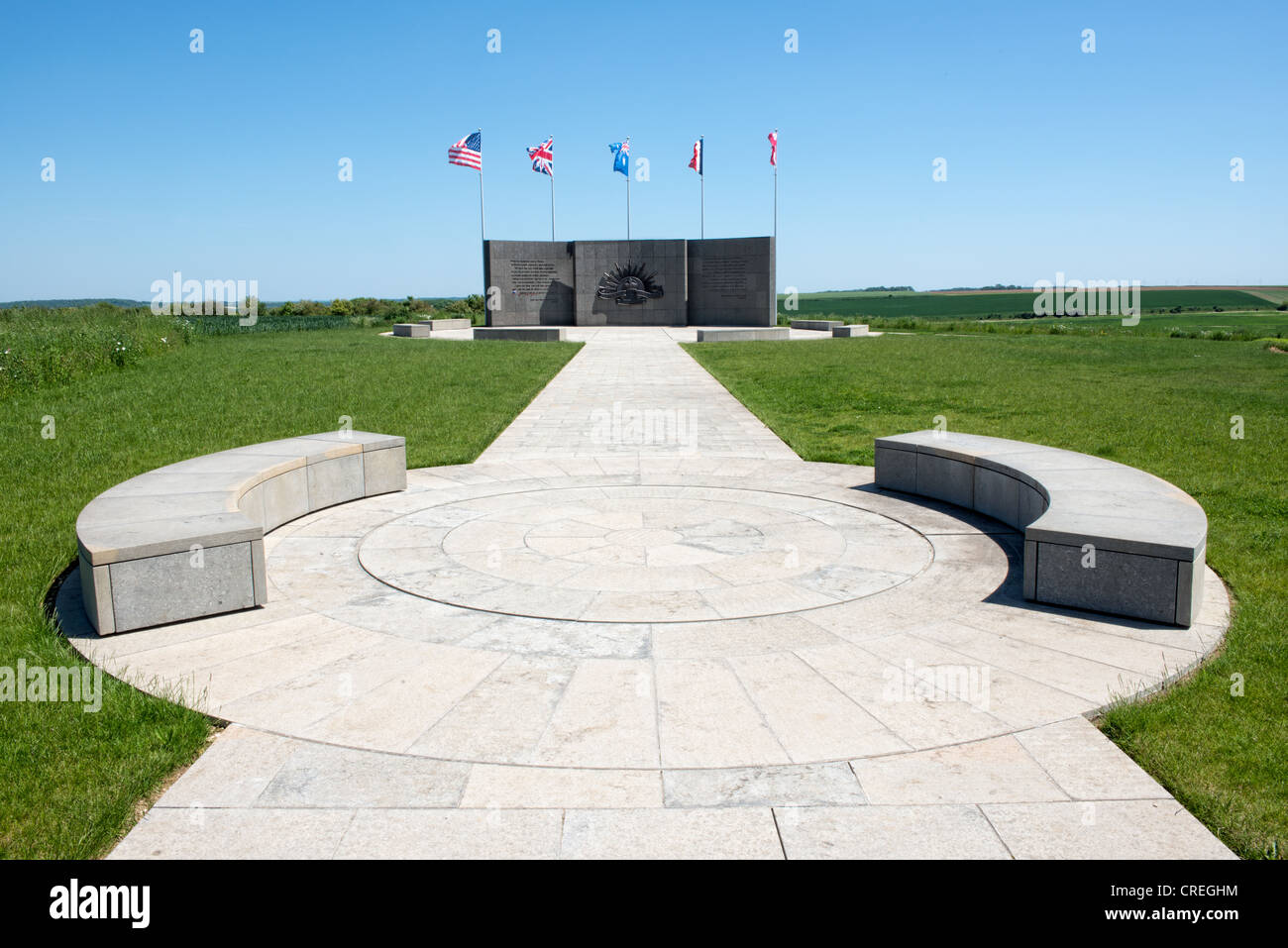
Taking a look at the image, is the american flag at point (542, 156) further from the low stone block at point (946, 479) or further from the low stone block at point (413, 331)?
the low stone block at point (946, 479)

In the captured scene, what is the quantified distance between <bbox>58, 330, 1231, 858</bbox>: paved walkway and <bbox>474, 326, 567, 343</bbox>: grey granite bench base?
28.1 meters

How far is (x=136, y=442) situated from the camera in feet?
44.1

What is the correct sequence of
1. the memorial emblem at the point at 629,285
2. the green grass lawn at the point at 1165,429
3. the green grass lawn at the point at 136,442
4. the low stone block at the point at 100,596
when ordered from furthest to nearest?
the memorial emblem at the point at 629,285, the low stone block at the point at 100,596, the green grass lawn at the point at 1165,429, the green grass lawn at the point at 136,442

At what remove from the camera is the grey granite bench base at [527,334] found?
122ft

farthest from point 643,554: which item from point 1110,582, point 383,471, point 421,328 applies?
point 421,328

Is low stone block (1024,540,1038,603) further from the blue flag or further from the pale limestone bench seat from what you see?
the blue flag

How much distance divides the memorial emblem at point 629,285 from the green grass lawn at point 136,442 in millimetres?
11889

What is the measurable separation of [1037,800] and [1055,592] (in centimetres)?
290

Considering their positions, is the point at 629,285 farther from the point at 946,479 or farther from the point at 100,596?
the point at 100,596

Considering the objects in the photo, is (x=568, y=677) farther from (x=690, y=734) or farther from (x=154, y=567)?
(x=154, y=567)

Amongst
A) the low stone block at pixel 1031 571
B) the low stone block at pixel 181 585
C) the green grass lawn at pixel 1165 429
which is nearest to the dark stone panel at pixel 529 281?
the green grass lawn at pixel 1165 429

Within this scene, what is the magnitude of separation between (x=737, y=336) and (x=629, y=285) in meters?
10.4

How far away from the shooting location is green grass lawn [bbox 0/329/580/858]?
4266mm
